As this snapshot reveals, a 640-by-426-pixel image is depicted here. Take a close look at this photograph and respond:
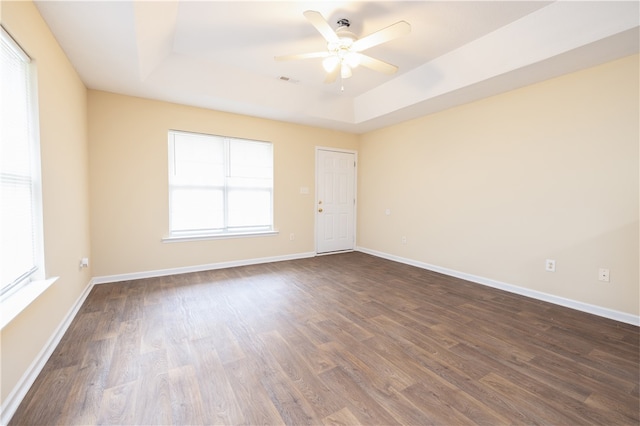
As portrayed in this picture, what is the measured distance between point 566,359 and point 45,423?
3341mm

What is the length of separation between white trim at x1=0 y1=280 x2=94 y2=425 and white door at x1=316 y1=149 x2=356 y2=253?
3838 mm

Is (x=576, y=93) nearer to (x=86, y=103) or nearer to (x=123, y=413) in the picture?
(x=123, y=413)

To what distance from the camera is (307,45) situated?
3.08 m

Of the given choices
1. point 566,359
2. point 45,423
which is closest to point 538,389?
point 566,359

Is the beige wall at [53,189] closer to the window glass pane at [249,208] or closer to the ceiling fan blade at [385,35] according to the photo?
the window glass pane at [249,208]

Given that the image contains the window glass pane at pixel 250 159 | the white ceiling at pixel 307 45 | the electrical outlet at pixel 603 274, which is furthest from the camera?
the window glass pane at pixel 250 159

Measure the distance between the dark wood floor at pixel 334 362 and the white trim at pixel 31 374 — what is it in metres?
0.04

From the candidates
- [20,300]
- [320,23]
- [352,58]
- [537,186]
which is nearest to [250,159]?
[352,58]

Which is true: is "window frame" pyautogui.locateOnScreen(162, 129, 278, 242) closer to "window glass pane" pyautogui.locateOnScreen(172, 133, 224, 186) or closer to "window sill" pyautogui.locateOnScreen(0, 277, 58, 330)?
"window glass pane" pyautogui.locateOnScreen(172, 133, 224, 186)

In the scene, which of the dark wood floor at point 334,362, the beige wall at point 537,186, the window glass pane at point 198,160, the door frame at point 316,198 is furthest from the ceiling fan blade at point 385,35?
the door frame at point 316,198

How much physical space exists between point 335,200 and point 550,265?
11.7 feet

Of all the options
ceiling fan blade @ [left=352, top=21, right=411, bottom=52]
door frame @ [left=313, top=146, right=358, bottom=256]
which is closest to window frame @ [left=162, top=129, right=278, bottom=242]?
door frame @ [left=313, top=146, right=358, bottom=256]

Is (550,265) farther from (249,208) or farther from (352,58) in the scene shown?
(249,208)

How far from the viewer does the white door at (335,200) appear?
5469 mm
